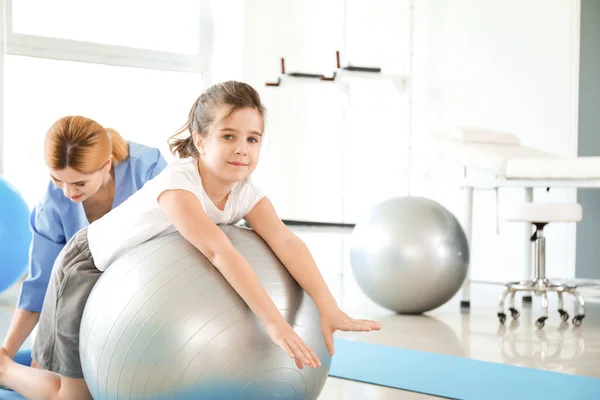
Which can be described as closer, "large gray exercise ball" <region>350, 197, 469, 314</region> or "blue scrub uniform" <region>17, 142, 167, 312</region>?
"blue scrub uniform" <region>17, 142, 167, 312</region>

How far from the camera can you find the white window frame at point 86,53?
5.61 meters

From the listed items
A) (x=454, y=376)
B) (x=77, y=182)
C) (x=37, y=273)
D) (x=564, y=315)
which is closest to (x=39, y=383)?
(x=37, y=273)

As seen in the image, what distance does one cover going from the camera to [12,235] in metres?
4.05

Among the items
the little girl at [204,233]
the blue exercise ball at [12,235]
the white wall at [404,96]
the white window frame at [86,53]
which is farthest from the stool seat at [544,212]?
the white window frame at [86,53]

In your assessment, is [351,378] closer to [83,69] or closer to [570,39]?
[570,39]

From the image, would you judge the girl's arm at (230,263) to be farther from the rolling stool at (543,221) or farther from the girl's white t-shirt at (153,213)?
the rolling stool at (543,221)

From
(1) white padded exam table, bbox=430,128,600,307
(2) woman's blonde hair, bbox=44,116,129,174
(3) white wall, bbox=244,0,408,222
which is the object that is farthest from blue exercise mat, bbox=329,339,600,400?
(3) white wall, bbox=244,0,408,222

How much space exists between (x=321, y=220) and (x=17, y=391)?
4.26 m

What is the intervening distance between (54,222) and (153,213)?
0.66 m

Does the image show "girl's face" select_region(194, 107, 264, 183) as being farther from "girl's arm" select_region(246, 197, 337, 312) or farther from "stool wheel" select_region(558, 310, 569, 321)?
"stool wheel" select_region(558, 310, 569, 321)

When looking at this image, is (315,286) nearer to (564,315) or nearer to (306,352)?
(306,352)

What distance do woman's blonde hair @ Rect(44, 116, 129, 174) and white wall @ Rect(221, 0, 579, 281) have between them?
2605 mm

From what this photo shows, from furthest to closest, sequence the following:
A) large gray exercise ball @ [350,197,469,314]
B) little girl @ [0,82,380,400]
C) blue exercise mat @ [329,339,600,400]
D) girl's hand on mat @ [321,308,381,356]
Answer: large gray exercise ball @ [350,197,469,314], blue exercise mat @ [329,339,600,400], girl's hand on mat @ [321,308,381,356], little girl @ [0,82,380,400]

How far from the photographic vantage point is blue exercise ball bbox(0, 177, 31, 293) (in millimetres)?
4035
